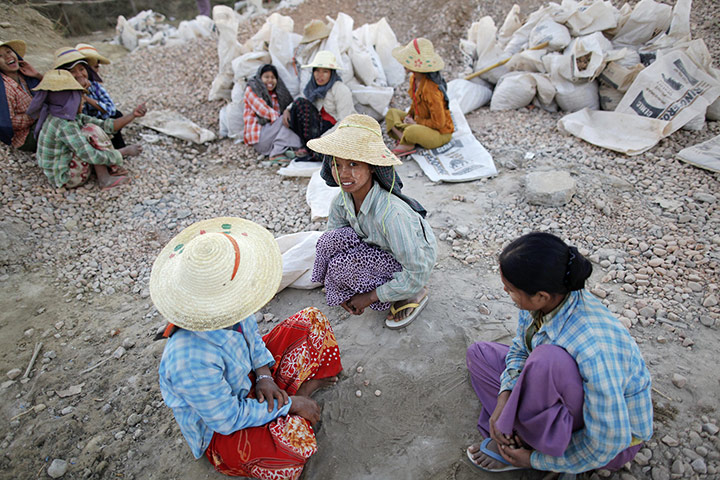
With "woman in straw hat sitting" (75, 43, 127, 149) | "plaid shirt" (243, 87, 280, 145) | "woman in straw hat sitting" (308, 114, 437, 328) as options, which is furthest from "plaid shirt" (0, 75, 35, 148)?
"woman in straw hat sitting" (308, 114, 437, 328)

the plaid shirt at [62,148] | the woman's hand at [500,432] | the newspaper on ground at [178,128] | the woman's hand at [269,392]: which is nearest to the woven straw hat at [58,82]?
the plaid shirt at [62,148]

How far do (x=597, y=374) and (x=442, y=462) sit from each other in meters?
0.77

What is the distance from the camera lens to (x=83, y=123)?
3604 mm

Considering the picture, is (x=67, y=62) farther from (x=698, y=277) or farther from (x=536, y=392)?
(x=698, y=277)

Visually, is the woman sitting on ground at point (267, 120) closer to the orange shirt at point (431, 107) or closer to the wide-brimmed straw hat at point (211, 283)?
the orange shirt at point (431, 107)

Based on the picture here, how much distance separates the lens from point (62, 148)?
3.49 m

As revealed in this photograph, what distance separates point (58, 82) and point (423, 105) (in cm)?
317

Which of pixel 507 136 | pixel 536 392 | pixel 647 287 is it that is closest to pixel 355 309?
pixel 536 392

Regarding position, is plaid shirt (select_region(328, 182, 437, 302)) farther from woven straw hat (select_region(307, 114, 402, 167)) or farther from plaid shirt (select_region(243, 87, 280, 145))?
plaid shirt (select_region(243, 87, 280, 145))

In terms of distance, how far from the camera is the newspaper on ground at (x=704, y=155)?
316cm

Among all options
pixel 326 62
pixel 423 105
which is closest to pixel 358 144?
pixel 423 105

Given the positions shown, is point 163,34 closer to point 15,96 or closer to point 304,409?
point 15,96

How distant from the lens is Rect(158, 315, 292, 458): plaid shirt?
133cm

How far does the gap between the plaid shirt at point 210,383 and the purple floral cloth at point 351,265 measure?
67 centimetres
